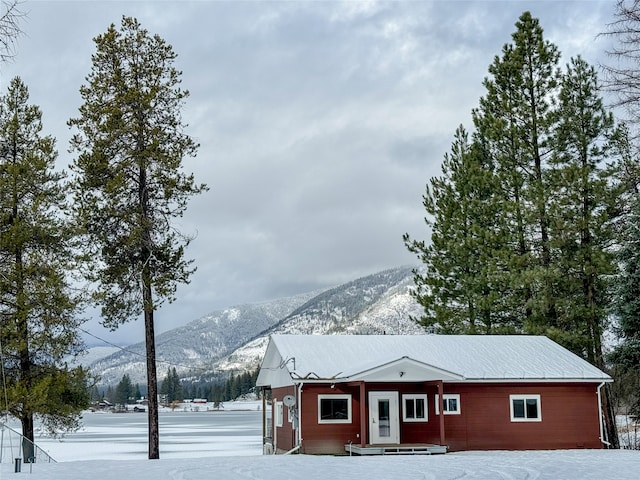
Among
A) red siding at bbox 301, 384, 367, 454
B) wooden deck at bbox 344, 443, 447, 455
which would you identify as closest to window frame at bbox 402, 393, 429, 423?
wooden deck at bbox 344, 443, 447, 455

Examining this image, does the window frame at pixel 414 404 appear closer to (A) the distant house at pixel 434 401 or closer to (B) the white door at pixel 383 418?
(A) the distant house at pixel 434 401

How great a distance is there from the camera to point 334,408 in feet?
81.0

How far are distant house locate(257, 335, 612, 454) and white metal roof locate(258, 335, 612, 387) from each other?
39mm

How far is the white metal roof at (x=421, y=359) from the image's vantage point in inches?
953

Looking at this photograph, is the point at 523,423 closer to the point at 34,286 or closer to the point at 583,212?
the point at 583,212

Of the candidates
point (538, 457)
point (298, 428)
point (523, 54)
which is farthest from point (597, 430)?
point (523, 54)

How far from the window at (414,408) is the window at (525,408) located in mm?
3248

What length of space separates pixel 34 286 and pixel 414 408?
530 inches

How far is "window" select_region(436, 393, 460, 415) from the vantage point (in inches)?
998

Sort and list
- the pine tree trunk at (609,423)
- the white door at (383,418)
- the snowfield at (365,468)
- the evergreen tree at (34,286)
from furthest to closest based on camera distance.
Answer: the pine tree trunk at (609,423) → the white door at (383,418) → the evergreen tree at (34,286) → the snowfield at (365,468)

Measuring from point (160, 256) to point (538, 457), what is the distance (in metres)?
13.6

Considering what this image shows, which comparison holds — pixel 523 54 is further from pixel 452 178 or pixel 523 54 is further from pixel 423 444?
pixel 423 444

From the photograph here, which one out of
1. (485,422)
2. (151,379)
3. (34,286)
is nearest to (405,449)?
(485,422)

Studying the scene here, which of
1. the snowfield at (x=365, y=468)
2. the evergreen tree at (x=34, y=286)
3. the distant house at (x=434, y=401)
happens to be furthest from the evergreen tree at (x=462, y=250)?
the evergreen tree at (x=34, y=286)
